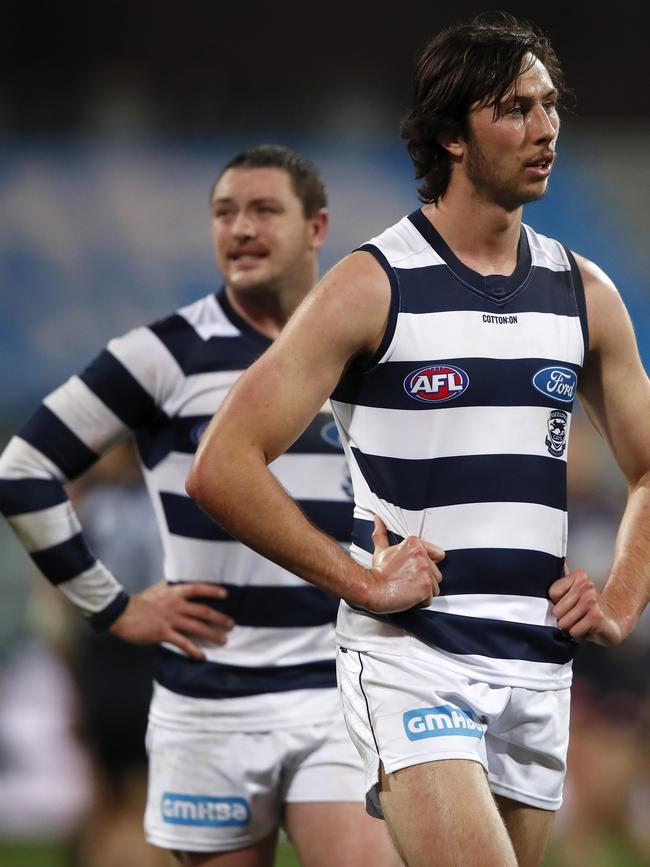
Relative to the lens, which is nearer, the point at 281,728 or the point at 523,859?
the point at 523,859

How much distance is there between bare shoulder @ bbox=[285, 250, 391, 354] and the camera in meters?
2.45

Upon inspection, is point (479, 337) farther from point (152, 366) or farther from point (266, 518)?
point (152, 366)

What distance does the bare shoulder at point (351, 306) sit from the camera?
245 centimetres

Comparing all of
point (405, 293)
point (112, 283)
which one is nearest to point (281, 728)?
point (405, 293)

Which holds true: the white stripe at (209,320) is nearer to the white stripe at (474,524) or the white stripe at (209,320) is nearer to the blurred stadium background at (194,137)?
the white stripe at (474,524)

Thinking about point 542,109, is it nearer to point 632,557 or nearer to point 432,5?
point 632,557

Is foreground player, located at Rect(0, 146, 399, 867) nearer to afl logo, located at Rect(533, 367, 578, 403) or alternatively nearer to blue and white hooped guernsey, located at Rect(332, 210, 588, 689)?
blue and white hooped guernsey, located at Rect(332, 210, 588, 689)

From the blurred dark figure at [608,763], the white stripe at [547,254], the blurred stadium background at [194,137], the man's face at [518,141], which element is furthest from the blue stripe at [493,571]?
the blurred stadium background at [194,137]

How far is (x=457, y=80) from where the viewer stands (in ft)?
8.58

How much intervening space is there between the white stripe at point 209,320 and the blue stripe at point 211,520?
1.45ft

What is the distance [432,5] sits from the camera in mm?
8008

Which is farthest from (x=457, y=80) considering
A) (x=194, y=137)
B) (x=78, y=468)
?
(x=194, y=137)

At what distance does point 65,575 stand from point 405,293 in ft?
4.98

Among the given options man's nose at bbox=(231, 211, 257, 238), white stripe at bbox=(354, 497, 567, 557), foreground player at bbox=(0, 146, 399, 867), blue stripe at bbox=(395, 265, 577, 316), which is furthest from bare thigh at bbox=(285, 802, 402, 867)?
man's nose at bbox=(231, 211, 257, 238)
